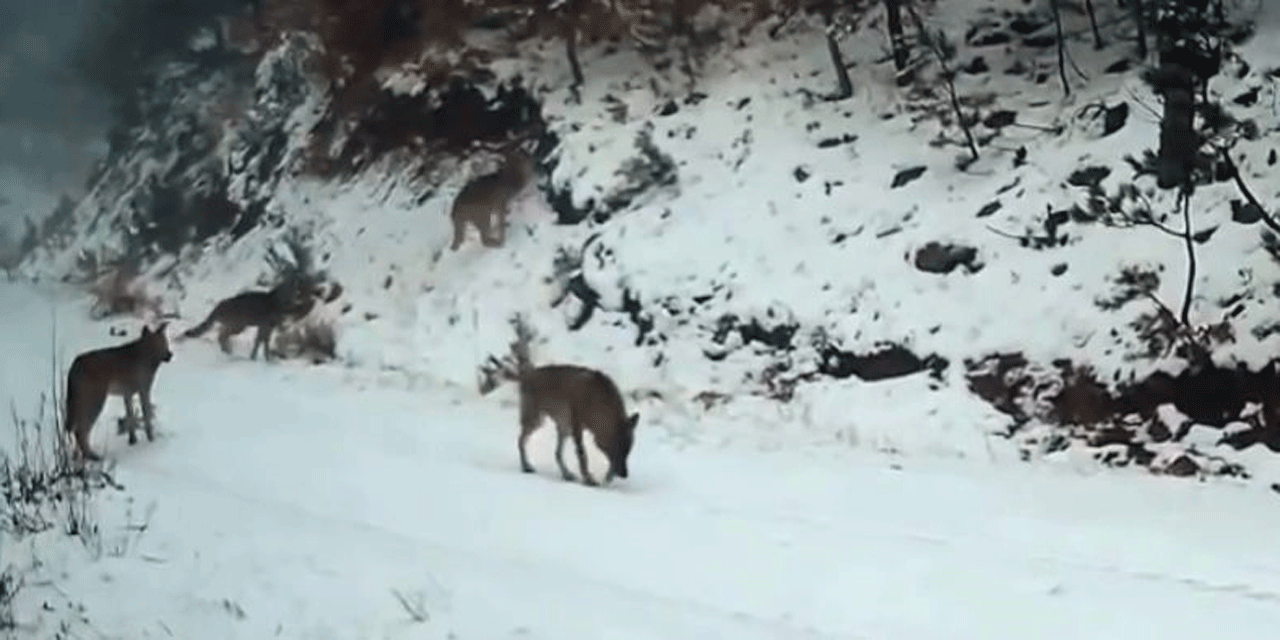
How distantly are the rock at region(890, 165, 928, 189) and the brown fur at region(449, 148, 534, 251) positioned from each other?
243 inches

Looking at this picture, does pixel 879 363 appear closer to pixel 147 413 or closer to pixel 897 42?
pixel 147 413

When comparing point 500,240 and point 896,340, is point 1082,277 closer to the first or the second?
point 896,340

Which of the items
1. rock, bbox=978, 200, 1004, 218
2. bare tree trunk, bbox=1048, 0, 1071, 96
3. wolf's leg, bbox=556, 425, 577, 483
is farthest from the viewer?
bare tree trunk, bbox=1048, 0, 1071, 96

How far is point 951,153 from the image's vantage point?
1881 centimetres

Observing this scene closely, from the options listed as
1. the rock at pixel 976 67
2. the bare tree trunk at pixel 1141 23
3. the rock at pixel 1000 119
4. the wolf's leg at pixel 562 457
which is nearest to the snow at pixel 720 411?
the rock at pixel 1000 119

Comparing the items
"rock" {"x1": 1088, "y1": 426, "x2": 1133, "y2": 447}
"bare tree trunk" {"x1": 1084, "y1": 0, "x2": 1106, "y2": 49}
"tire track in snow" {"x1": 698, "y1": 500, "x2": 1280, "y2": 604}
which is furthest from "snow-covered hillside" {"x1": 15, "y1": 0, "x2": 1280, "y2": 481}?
"tire track in snow" {"x1": 698, "y1": 500, "x2": 1280, "y2": 604}

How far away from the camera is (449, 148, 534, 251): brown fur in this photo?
22531mm

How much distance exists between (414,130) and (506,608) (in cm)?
1931

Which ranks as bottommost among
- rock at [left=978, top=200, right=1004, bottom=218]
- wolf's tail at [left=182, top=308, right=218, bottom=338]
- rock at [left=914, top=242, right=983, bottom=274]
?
wolf's tail at [left=182, top=308, right=218, bottom=338]

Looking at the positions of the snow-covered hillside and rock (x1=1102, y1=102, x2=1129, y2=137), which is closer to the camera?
the snow-covered hillside

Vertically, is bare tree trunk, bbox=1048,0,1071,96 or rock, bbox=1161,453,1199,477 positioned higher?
bare tree trunk, bbox=1048,0,1071,96

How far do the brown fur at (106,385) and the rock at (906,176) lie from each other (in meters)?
8.39

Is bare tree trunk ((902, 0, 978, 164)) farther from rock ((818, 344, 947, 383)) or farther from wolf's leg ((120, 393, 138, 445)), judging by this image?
wolf's leg ((120, 393, 138, 445))

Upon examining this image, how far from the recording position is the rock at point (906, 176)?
18.4 meters
